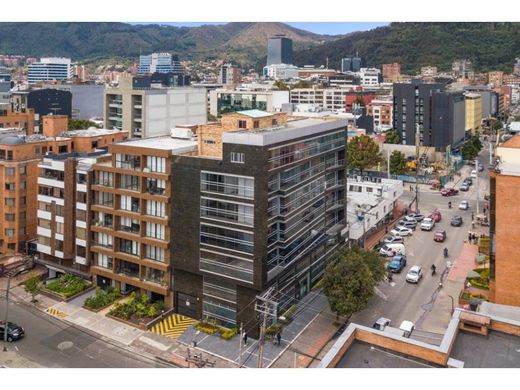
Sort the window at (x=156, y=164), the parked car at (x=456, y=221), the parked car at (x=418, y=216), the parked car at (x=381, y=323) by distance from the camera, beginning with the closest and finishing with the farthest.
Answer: the parked car at (x=381, y=323)
the window at (x=156, y=164)
the parked car at (x=456, y=221)
the parked car at (x=418, y=216)

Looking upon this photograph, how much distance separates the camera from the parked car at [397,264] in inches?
1871

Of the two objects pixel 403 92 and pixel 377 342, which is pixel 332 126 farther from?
pixel 403 92

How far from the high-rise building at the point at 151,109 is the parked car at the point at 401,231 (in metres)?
38.7

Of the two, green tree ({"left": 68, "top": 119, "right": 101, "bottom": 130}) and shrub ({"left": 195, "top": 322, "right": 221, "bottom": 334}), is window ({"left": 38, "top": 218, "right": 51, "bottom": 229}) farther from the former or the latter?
green tree ({"left": 68, "top": 119, "right": 101, "bottom": 130})

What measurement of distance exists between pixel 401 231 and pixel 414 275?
1449cm

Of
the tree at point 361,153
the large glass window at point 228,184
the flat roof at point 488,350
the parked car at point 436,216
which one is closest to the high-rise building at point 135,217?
the large glass window at point 228,184

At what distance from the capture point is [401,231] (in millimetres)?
59500

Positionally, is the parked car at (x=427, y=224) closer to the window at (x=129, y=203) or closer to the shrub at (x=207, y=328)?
the shrub at (x=207, y=328)

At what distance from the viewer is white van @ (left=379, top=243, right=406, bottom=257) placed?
5188cm

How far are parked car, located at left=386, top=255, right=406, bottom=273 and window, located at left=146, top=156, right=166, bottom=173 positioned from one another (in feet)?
75.6

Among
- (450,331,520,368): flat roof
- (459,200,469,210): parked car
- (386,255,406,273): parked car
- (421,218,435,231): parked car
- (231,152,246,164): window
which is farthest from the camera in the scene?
(459,200,469,210): parked car

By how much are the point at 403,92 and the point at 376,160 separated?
22.8 meters

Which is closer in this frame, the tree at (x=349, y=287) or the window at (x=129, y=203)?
the tree at (x=349, y=287)

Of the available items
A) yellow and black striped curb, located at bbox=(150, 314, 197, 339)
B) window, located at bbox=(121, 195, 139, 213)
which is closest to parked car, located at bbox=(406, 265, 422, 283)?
yellow and black striped curb, located at bbox=(150, 314, 197, 339)
